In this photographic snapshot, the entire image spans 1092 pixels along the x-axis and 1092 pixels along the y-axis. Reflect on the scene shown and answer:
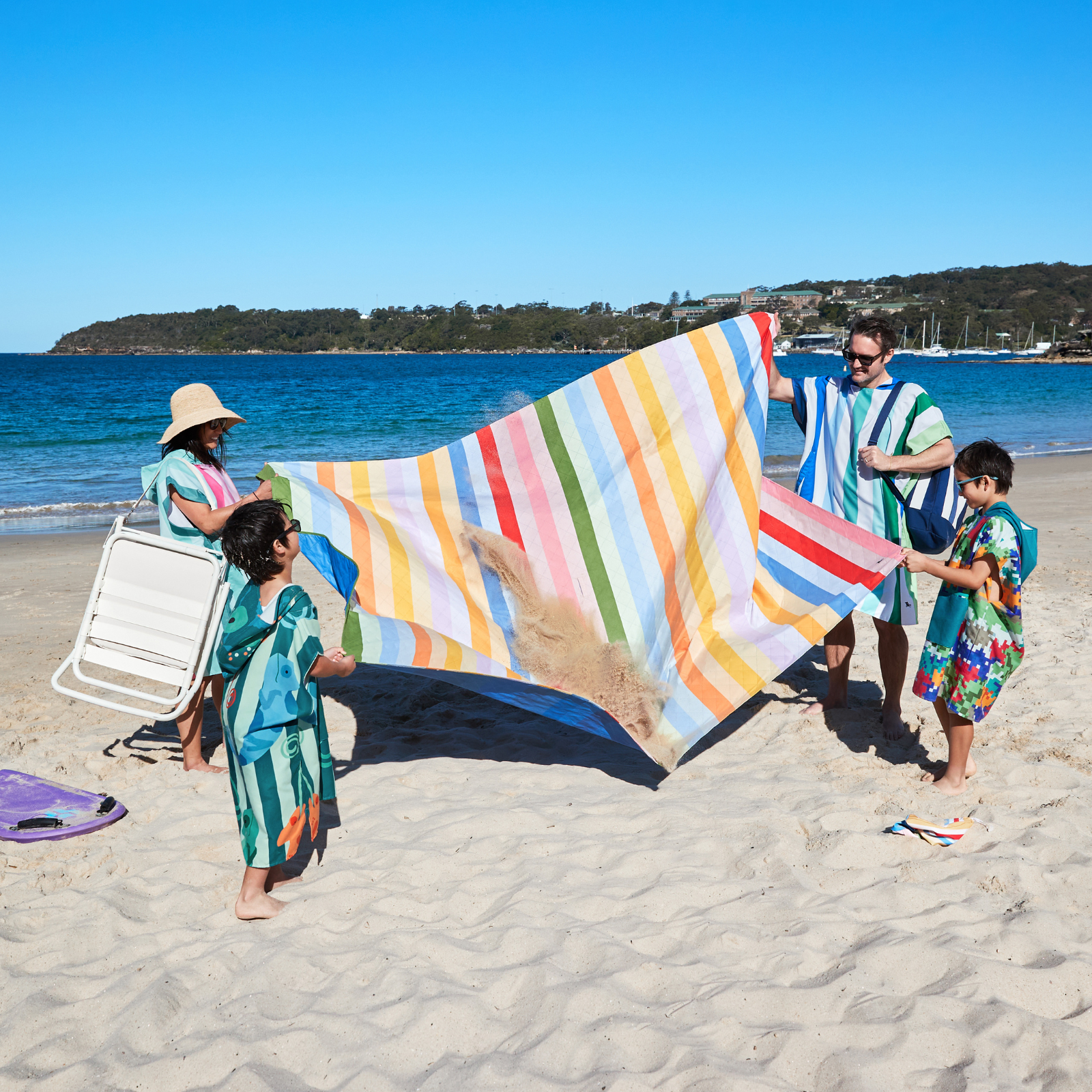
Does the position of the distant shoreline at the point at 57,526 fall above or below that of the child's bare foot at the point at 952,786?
above

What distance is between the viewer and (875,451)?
13.6 ft

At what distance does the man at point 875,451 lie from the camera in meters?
4.18

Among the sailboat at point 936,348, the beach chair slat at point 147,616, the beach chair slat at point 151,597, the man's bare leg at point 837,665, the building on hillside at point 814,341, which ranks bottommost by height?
the man's bare leg at point 837,665

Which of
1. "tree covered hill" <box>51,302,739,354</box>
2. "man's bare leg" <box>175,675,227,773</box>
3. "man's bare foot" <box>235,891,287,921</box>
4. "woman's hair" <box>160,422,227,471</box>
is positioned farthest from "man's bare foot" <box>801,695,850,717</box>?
"tree covered hill" <box>51,302,739,354</box>

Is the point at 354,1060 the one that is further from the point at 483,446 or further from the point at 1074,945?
the point at 483,446

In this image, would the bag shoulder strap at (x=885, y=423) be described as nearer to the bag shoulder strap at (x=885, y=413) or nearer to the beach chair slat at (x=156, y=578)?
the bag shoulder strap at (x=885, y=413)

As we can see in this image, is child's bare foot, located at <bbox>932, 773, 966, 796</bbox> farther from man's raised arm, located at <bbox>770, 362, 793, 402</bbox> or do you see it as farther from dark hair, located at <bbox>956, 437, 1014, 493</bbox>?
man's raised arm, located at <bbox>770, 362, 793, 402</bbox>

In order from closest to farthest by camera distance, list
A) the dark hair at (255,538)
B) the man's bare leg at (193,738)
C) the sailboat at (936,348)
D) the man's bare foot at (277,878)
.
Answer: the dark hair at (255,538) < the man's bare foot at (277,878) < the man's bare leg at (193,738) < the sailboat at (936,348)

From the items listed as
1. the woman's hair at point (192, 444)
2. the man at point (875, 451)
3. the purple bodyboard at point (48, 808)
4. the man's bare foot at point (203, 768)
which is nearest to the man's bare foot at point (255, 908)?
the purple bodyboard at point (48, 808)

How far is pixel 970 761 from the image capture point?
164 inches

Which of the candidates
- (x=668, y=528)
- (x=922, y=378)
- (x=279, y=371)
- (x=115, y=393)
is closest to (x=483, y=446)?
(x=668, y=528)

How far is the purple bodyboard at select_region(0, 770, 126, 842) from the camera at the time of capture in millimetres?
3715

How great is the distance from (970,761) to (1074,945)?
1400 mm

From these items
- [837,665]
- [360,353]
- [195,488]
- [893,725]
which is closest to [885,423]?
[837,665]
